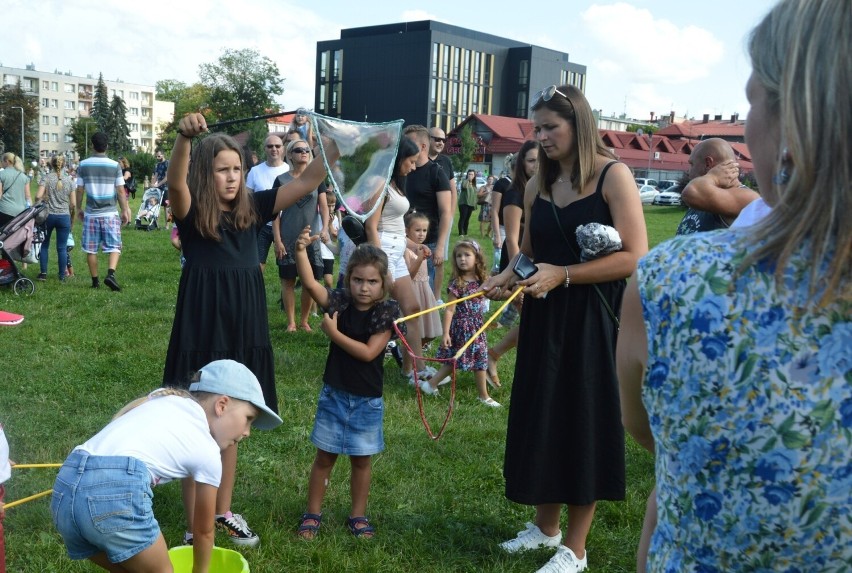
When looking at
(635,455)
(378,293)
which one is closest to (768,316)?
(378,293)

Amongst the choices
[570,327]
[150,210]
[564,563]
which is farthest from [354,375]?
[150,210]

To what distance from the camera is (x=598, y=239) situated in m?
3.43

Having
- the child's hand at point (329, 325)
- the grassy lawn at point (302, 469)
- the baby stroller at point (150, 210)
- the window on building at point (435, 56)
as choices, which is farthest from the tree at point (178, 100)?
the child's hand at point (329, 325)

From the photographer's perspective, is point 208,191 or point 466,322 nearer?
point 208,191

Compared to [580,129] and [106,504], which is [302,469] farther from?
[580,129]

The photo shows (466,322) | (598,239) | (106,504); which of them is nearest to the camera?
(106,504)

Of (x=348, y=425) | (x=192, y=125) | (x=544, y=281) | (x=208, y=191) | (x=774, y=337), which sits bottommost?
(x=348, y=425)

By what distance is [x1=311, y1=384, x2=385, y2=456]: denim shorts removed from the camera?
4012mm

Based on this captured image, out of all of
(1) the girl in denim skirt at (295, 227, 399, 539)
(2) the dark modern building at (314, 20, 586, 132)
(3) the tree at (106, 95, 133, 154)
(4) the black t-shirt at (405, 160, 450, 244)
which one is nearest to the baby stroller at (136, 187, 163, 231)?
(4) the black t-shirt at (405, 160, 450, 244)

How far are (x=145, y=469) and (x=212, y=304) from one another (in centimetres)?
127

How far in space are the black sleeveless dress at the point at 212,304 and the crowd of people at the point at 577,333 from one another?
0.04 ft

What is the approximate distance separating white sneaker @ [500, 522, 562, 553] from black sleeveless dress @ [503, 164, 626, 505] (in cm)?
38

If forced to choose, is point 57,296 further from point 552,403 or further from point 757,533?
point 757,533

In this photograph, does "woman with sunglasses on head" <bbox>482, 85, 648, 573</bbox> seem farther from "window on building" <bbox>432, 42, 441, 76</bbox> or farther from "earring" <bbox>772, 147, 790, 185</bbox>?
"window on building" <bbox>432, 42, 441, 76</bbox>
